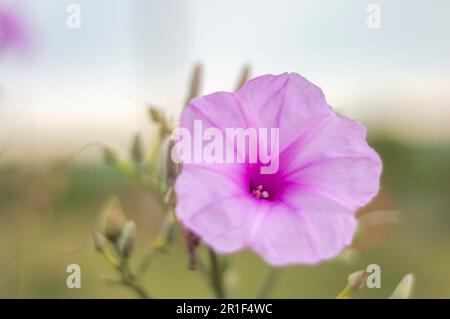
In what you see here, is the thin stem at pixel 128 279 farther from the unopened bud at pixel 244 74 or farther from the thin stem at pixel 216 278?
the unopened bud at pixel 244 74

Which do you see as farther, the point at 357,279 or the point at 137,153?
the point at 137,153

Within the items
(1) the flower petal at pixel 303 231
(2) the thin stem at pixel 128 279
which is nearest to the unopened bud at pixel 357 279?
(1) the flower petal at pixel 303 231

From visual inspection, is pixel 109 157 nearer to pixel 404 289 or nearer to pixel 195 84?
pixel 195 84

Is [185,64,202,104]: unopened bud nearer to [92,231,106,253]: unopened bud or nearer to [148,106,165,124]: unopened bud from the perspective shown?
[148,106,165,124]: unopened bud

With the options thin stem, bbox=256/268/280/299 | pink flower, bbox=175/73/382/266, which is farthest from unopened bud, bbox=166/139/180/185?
thin stem, bbox=256/268/280/299

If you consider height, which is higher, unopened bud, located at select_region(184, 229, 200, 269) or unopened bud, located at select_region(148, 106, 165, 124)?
unopened bud, located at select_region(148, 106, 165, 124)

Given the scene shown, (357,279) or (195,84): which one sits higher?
(195,84)

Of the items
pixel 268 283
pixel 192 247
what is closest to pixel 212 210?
pixel 192 247

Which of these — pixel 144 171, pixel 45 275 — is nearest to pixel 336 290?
pixel 45 275
